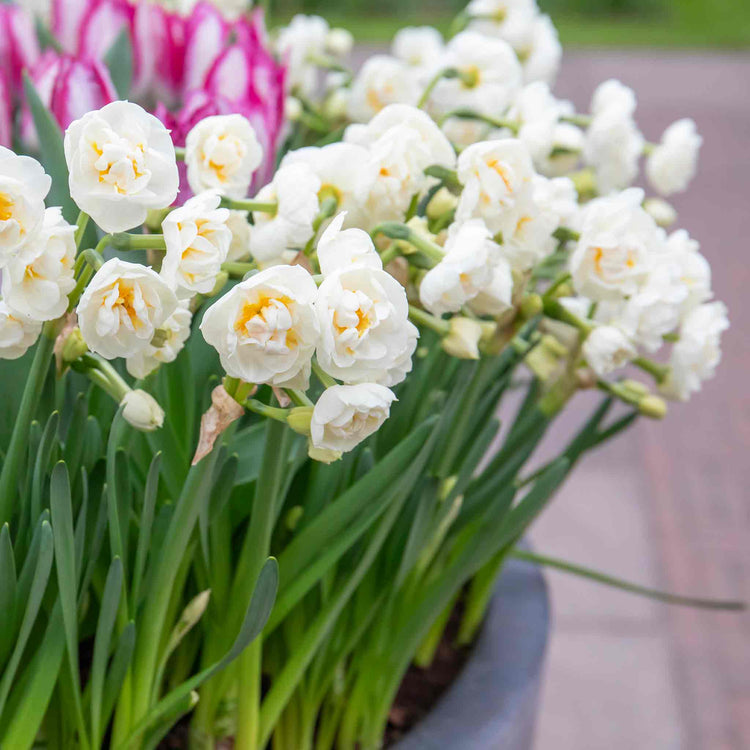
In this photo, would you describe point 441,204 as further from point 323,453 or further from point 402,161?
point 323,453

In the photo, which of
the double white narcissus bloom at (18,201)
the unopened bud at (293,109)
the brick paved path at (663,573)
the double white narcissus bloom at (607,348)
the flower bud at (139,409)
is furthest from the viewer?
the brick paved path at (663,573)

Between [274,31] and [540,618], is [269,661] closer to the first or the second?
[540,618]

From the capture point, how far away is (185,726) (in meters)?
0.82

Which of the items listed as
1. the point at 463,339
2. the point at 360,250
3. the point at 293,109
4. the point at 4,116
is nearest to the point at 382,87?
the point at 293,109

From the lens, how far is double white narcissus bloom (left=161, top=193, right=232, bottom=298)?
1.44 feet

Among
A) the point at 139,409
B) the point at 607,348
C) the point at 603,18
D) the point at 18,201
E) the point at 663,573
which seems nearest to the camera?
the point at 18,201

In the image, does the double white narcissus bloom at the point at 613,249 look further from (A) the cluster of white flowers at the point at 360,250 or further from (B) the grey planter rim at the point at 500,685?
(B) the grey planter rim at the point at 500,685

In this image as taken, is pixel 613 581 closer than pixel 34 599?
No

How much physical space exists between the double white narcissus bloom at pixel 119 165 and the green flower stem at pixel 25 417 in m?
0.07

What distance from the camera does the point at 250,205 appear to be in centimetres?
55

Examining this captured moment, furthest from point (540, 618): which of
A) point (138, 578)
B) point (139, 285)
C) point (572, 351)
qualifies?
point (139, 285)

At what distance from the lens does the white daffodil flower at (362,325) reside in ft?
1.40

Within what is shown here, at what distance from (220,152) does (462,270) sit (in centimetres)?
15

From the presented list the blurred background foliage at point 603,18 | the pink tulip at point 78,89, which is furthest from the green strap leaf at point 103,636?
the blurred background foliage at point 603,18
